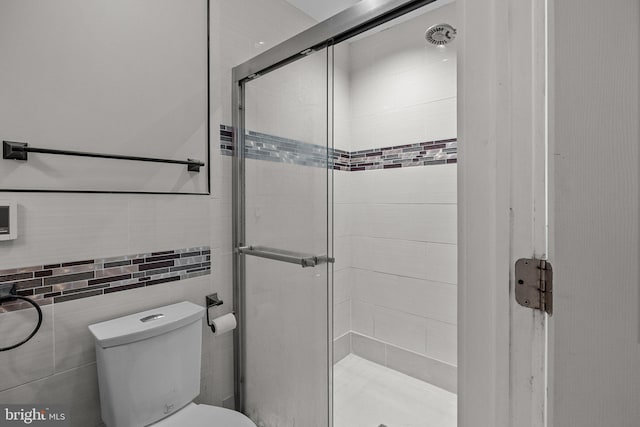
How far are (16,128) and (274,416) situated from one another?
146cm

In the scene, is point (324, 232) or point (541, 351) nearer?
point (541, 351)

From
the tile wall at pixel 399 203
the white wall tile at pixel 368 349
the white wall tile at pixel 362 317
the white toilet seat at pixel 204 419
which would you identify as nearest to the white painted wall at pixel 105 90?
the white toilet seat at pixel 204 419

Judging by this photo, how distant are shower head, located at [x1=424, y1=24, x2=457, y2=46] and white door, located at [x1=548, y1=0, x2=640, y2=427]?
4.41 feet

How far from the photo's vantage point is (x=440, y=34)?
1759 mm

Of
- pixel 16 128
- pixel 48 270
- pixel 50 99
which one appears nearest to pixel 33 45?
pixel 50 99

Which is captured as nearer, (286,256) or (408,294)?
(286,256)

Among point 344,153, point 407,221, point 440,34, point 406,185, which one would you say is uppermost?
point 440,34

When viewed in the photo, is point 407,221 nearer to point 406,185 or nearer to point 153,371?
point 406,185

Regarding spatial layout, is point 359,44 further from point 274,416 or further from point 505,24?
point 274,416

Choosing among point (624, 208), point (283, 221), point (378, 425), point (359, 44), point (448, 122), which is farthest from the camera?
point (359, 44)

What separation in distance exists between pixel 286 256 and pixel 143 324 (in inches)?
22.8

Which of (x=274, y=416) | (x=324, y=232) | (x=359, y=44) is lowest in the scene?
(x=274, y=416)

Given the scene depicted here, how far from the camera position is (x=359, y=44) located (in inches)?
87.8

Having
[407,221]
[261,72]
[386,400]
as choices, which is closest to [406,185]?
[407,221]
